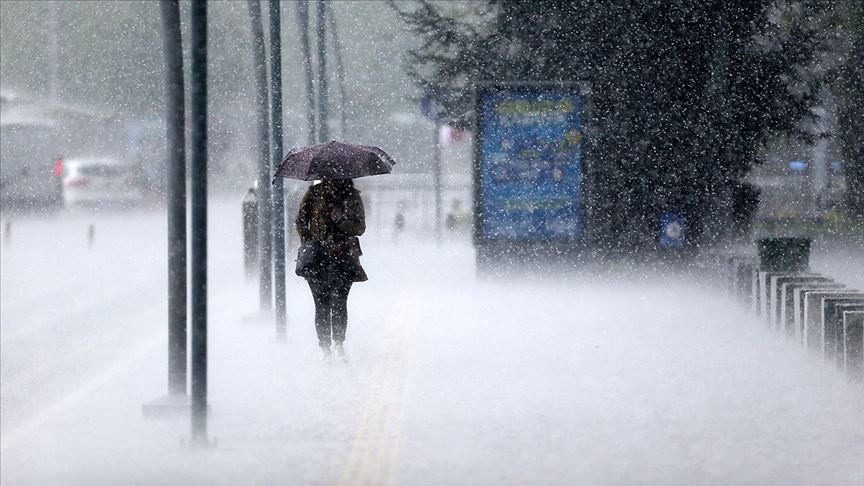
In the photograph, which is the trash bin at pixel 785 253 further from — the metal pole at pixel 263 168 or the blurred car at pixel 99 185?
the blurred car at pixel 99 185

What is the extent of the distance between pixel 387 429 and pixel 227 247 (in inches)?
803

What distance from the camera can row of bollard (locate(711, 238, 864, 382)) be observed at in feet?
37.7

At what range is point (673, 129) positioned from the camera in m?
21.3

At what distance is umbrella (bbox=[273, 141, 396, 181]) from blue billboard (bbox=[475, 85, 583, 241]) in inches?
298

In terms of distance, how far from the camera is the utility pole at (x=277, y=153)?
46.2ft

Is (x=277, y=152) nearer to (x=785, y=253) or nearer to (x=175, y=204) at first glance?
(x=175, y=204)

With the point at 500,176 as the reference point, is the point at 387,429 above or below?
below

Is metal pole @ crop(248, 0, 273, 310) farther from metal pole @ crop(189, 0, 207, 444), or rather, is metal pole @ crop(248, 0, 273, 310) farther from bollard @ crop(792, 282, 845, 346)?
metal pole @ crop(189, 0, 207, 444)

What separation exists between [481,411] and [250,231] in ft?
37.2

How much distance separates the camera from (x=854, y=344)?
37.4 ft

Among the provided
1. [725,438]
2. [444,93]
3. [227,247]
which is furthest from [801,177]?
[725,438]

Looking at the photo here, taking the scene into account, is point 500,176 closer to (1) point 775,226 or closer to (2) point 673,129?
(2) point 673,129

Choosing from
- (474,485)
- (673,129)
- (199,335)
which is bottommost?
(474,485)

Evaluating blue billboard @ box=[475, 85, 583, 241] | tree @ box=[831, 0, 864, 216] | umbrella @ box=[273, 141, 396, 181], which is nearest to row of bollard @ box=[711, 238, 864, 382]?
blue billboard @ box=[475, 85, 583, 241]
